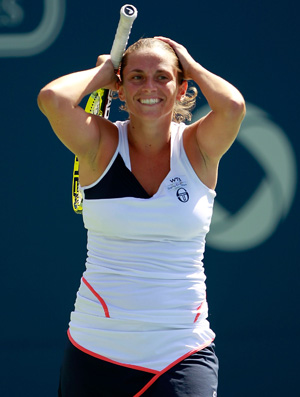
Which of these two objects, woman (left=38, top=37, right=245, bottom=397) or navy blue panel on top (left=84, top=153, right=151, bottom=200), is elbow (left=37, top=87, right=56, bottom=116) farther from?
navy blue panel on top (left=84, top=153, right=151, bottom=200)

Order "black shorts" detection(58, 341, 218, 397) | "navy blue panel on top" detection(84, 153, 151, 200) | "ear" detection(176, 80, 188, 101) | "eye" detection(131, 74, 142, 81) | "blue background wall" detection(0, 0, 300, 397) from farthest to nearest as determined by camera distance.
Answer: "blue background wall" detection(0, 0, 300, 397) → "ear" detection(176, 80, 188, 101) → "eye" detection(131, 74, 142, 81) → "navy blue panel on top" detection(84, 153, 151, 200) → "black shorts" detection(58, 341, 218, 397)

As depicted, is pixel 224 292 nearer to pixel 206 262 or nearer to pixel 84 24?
pixel 206 262

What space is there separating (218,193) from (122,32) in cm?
166

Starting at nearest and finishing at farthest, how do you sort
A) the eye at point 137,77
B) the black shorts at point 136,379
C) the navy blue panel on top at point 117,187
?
the black shorts at point 136,379, the navy blue panel on top at point 117,187, the eye at point 137,77

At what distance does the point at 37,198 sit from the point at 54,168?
0.60 feet

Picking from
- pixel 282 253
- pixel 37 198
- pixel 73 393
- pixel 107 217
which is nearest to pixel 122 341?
pixel 73 393

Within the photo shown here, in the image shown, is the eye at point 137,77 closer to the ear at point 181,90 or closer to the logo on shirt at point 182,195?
the ear at point 181,90

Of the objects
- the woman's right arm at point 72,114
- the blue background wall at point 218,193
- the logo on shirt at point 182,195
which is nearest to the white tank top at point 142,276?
the logo on shirt at point 182,195

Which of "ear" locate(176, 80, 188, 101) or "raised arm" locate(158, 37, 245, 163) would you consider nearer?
"raised arm" locate(158, 37, 245, 163)

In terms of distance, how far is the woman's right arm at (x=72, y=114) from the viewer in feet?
7.52

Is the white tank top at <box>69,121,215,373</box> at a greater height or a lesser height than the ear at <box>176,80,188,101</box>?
lesser

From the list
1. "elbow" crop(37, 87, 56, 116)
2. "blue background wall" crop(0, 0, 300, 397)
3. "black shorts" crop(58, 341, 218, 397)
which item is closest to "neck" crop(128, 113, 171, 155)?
"elbow" crop(37, 87, 56, 116)

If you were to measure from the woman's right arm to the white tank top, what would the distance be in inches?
5.0

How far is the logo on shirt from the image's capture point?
228cm
